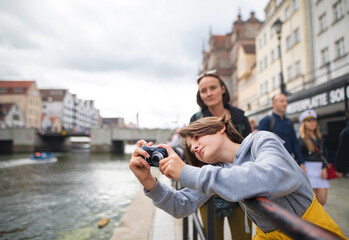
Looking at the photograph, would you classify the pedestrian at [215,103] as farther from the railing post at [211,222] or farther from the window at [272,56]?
the window at [272,56]

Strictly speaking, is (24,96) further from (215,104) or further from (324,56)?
(215,104)

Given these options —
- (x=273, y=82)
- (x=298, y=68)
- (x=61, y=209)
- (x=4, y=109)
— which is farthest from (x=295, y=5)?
(x=4, y=109)

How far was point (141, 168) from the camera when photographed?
1.45m

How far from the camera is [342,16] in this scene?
13023mm

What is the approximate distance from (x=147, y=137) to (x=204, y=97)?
49.5m

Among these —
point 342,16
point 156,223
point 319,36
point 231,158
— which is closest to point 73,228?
point 156,223

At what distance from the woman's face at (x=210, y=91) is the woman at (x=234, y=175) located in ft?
3.24

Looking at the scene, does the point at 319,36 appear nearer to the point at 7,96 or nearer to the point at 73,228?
the point at 73,228

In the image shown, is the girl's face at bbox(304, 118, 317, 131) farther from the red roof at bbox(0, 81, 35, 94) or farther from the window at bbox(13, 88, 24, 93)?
the window at bbox(13, 88, 24, 93)

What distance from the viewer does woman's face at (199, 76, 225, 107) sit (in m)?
2.52

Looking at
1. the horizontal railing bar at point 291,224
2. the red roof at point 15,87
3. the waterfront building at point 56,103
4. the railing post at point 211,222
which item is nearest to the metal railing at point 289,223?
the horizontal railing bar at point 291,224

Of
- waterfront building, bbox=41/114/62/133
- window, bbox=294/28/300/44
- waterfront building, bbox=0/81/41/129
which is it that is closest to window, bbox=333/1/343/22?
window, bbox=294/28/300/44

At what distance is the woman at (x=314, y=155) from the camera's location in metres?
3.72

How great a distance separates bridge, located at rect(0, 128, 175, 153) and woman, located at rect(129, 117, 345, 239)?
48070 millimetres
